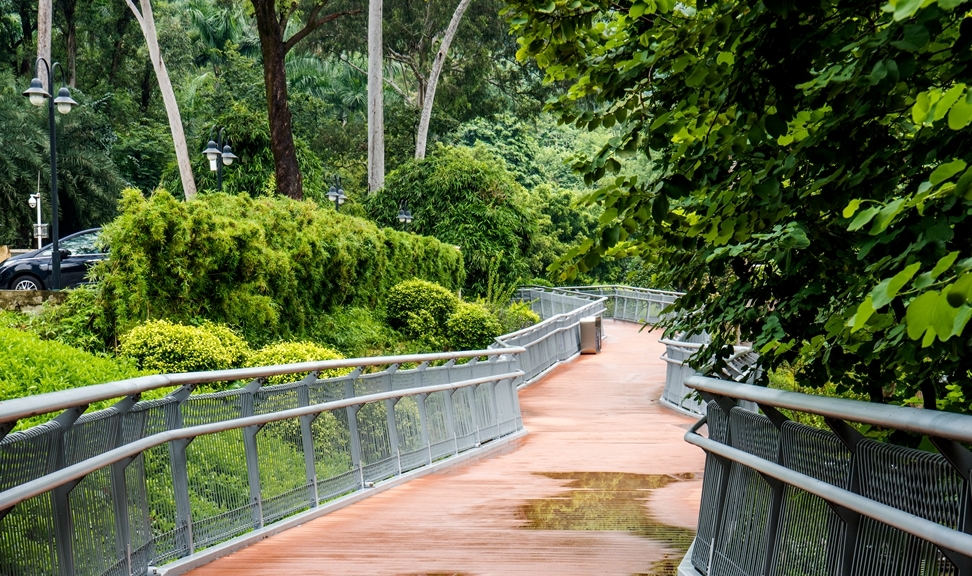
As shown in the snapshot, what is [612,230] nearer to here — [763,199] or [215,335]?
[763,199]

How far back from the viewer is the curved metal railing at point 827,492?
122 inches

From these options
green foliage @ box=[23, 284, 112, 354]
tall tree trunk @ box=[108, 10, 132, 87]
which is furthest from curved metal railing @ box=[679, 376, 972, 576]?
tall tree trunk @ box=[108, 10, 132, 87]

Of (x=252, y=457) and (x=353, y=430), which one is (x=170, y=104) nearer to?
(x=353, y=430)

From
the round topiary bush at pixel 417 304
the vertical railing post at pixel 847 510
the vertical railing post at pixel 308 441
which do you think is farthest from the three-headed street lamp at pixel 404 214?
the vertical railing post at pixel 847 510

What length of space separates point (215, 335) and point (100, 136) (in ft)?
128

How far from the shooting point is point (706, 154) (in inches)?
187

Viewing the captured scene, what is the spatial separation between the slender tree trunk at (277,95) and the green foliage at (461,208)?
14.8 metres

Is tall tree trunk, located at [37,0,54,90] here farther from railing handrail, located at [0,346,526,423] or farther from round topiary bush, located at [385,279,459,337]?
railing handrail, located at [0,346,526,423]

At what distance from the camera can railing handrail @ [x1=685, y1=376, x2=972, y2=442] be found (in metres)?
2.78

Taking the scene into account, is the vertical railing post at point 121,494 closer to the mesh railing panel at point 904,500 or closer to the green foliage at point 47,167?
the mesh railing panel at point 904,500

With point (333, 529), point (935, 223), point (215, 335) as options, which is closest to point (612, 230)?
point (935, 223)

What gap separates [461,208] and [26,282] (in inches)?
847

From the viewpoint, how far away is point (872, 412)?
3297 mm

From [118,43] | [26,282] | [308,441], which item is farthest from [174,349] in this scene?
[118,43]
